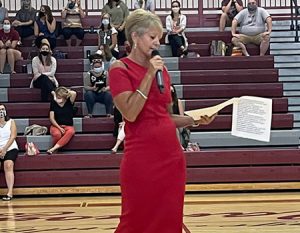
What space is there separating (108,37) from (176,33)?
4.30 feet

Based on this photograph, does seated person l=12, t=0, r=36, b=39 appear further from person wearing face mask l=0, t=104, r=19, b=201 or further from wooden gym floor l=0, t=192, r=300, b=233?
wooden gym floor l=0, t=192, r=300, b=233

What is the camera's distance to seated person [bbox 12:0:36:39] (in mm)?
14478

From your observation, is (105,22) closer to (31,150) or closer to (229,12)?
(229,12)

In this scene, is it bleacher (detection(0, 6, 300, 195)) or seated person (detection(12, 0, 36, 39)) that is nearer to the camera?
bleacher (detection(0, 6, 300, 195))

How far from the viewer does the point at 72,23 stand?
1433 centimetres

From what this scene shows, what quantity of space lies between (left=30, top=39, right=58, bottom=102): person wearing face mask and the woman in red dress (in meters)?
9.25

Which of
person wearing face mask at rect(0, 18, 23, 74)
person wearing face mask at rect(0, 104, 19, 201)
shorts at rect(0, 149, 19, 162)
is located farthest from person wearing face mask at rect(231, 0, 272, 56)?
shorts at rect(0, 149, 19, 162)

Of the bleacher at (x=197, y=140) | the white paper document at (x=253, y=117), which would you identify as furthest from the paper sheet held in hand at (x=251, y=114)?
the bleacher at (x=197, y=140)

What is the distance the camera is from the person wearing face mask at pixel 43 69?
40.9 ft

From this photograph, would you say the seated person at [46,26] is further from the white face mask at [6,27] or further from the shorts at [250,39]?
the shorts at [250,39]

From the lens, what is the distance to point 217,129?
11.9 m

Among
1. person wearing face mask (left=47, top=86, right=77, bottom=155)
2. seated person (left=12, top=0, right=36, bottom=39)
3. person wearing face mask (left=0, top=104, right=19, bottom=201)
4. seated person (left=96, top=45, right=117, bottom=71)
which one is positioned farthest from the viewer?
seated person (left=12, top=0, right=36, bottom=39)

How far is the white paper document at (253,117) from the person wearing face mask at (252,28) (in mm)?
9812

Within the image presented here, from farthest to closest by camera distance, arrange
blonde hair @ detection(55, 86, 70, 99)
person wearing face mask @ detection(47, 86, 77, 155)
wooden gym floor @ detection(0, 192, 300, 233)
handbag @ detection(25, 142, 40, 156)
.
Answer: blonde hair @ detection(55, 86, 70, 99)
person wearing face mask @ detection(47, 86, 77, 155)
handbag @ detection(25, 142, 40, 156)
wooden gym floor @ detection(0, 192, 300, 233)
